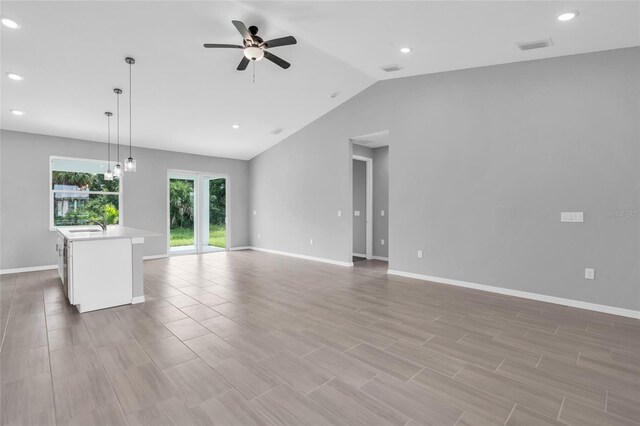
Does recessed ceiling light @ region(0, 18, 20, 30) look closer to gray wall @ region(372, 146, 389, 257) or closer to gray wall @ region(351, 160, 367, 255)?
gray wall @ region(351, 160, 367, 255)

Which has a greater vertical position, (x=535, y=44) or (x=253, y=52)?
(x=535, y=44)

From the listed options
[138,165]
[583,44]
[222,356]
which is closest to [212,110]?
[138,165]

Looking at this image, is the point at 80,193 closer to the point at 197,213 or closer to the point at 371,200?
the point at 197,213

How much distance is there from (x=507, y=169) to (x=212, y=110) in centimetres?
512

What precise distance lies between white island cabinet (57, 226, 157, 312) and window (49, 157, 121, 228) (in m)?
2.78

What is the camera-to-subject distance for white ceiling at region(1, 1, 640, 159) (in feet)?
10.4

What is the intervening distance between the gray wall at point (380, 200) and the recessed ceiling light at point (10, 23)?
618cm

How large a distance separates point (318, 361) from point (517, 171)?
3.74 m

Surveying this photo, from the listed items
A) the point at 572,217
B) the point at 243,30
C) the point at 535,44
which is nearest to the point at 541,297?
the point at 572,217

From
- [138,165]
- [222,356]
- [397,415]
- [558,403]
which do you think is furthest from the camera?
[138,165]

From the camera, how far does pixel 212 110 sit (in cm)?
584

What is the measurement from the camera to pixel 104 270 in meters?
3.75

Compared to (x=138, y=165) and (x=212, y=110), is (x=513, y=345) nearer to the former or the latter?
(x=212, y=110)

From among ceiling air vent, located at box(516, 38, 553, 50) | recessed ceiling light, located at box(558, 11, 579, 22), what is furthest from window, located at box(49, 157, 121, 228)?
recessed ceiling light, located at box(558, 11, 579, 22)
